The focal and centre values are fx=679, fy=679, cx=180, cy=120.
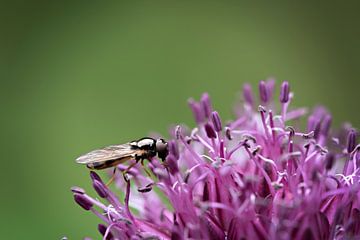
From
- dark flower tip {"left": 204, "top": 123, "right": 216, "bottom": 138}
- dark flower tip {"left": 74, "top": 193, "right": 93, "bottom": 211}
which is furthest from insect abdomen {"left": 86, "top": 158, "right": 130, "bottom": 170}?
dark flower tip {"left": 204, "top": 123, "right": 216, "bottom": 138}

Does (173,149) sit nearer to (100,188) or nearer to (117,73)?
(100,188)

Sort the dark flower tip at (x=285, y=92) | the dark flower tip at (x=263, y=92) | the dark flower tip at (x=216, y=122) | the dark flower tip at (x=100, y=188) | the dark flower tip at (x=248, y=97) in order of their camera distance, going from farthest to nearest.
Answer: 1. the dark flower tip at (x=248, y=97)
2. the dark flower tip at (x=263, y=92)
3. the dark flower tip at (x=285, y=92)
4. the dark flower tip at (x=216, y=122)
5. the dark flower tip at (x=100, y=188)

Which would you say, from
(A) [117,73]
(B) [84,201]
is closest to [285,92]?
(B) [84,201]

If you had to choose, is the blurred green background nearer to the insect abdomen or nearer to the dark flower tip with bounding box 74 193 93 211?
→ the dark flower tip with bounding box 74 193 93 211

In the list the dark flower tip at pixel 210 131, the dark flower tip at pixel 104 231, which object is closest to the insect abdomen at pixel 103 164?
the dark flower tip at pixel 104 231

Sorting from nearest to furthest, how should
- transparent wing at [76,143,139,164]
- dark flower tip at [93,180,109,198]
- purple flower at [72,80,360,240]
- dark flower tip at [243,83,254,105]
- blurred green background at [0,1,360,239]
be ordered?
1. purple flower at [72,80,360,240]
2. transparent wing at [76,143,139,164]
3. dark flower tip at [93,180,109,198]
4. dark flower tip at [243,83,254,105]
5. blurred green background at [0,1,360,239]

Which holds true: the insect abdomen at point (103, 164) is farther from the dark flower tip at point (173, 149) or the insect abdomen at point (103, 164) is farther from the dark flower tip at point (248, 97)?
the dark flower tip at point (248, 97)

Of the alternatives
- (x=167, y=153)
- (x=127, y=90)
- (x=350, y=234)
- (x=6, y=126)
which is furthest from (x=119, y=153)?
(x=127, y=90)

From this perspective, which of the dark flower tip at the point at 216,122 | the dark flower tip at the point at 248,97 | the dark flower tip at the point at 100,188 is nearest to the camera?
the dark flower tip at the point at 100,188
